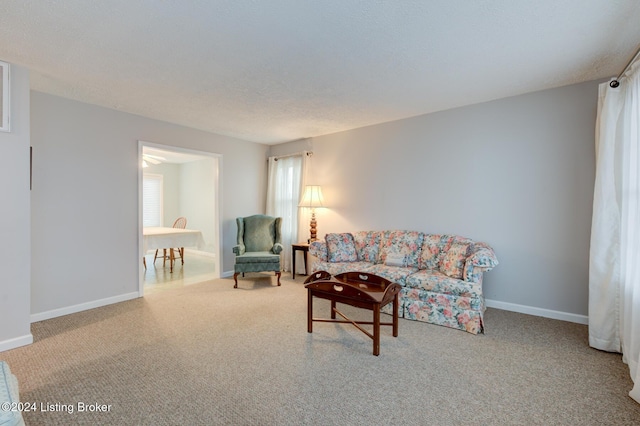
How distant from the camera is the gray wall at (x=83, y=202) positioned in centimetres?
322

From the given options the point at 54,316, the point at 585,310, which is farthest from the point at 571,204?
the point at 54,316

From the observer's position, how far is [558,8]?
1879 millimetres

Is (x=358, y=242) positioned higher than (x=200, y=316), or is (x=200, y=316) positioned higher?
(x=358, y=242)

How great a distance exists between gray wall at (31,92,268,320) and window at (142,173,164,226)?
3.57 meters

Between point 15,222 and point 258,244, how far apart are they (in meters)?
3.02

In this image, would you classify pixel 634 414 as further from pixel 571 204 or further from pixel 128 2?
pixel 128 2

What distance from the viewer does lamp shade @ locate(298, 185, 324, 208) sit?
4.97m

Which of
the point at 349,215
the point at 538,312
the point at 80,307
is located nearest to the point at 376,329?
the point at 538,312

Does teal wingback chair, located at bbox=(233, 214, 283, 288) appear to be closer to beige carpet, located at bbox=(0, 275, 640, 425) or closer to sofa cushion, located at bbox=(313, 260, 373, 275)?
sofa cushion, located at bbox=(313, 260, 373, 275)

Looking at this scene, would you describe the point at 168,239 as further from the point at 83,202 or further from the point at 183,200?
the point at 183,200

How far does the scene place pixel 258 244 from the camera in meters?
5.11

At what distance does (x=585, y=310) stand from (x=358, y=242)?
2638mm

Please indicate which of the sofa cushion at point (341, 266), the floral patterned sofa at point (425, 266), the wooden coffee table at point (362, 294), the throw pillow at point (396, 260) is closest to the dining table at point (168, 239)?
the floral patterned sofa at point (425, 266)

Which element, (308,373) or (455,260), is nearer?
(308,373)
